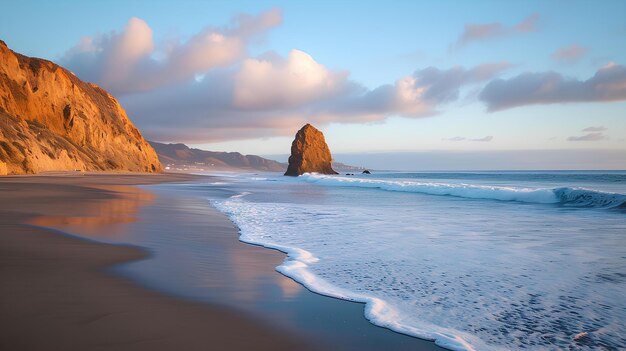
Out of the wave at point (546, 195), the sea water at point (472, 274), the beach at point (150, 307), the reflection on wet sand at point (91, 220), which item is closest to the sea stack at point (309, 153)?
the wave at point (546, 195)

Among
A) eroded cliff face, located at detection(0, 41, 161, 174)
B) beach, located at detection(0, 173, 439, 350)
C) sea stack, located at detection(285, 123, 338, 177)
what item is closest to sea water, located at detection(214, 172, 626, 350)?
beach, located at detection(0, 173, 439, 350)

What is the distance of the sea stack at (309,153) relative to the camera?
293 feet

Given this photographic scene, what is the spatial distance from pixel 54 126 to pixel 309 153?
53084mm

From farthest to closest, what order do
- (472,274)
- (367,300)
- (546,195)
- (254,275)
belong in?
(546,195) → (472,274) → (254,275) → (367,300)

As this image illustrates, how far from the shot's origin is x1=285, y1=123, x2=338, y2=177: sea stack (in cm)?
8944

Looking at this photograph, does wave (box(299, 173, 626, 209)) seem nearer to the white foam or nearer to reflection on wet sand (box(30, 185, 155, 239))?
the white foam

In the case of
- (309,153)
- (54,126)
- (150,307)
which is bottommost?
(150,307)

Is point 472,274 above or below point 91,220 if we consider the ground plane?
below

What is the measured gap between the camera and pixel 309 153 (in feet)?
298

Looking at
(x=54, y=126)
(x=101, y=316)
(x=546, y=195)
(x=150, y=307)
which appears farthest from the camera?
(x=54, y=126)

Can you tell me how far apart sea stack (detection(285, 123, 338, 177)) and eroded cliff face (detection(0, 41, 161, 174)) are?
33.7 metres

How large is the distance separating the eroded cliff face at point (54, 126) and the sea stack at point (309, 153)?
33.7 meters

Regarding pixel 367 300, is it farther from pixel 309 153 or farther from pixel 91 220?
pixel 309 153

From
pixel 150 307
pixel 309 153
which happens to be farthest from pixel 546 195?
pixel 309 153
